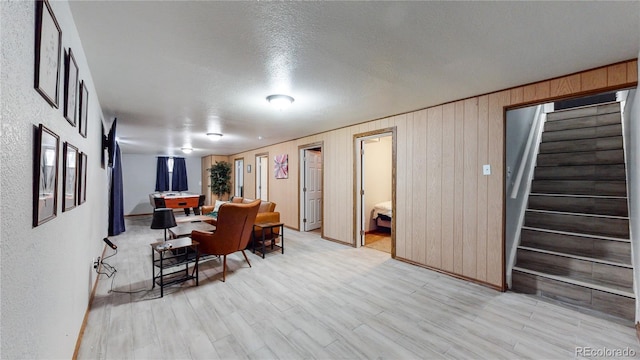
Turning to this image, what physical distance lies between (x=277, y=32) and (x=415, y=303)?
9.02 ft

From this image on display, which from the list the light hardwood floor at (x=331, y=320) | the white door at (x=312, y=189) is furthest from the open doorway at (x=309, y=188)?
the light hardwood floor at (x=331, y=320)

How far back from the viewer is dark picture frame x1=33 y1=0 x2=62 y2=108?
999 mm

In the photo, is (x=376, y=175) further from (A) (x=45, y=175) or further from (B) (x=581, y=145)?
(A) (x=45, y=175)

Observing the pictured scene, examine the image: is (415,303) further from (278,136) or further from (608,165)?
(278,136)

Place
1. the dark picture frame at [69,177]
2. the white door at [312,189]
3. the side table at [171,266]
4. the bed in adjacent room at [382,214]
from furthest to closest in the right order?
the white door at [312,189], the bed in adjacent room at [382,214], the side table at [171,266], the dark picture frame at [69,177]

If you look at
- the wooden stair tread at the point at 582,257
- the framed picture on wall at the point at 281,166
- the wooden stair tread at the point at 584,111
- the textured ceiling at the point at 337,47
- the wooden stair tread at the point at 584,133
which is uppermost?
the wooden stair tread at the point at 584,111

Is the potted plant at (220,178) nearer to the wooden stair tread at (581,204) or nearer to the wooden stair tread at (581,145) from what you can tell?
the wooden stair tread at (581,204)

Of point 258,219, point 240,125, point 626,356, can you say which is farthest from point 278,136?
point 626,356

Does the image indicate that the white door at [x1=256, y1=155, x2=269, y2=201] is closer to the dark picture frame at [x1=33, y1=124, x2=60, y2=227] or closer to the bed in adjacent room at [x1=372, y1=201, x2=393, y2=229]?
the bed in adjacent room at [x1=372, y1=201, x2=393, y2=229]

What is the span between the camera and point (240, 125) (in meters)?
4.55

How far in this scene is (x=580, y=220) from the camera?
304cm

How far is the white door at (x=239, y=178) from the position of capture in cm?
895

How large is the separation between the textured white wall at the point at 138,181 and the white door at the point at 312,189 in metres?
6.72

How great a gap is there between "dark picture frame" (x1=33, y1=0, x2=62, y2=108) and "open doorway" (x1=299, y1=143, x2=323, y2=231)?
4599 millimetres
